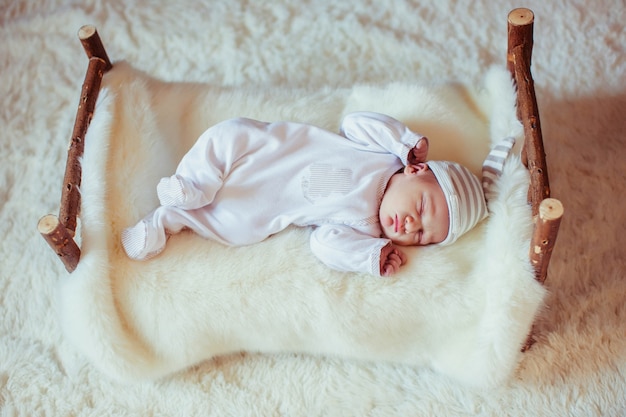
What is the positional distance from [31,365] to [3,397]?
0.27 feet

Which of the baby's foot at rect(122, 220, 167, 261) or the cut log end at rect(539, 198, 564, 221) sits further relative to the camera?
the baby's foot at rect(122, 220, 167, 261)

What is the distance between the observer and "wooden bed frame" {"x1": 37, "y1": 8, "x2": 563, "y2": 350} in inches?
44.7

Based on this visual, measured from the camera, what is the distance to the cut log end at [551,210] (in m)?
1.05

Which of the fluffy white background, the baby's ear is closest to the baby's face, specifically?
the baby's ear

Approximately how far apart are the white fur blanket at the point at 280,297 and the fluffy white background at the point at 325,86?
0.09 meters

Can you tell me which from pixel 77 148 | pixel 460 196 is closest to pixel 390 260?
pixel 460 196

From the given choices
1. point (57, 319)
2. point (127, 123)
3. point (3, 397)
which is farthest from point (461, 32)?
point (3, 397)

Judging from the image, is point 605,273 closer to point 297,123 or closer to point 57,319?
point 297,123

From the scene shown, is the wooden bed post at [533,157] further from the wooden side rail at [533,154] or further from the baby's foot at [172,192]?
the baby's foot at [172,192]

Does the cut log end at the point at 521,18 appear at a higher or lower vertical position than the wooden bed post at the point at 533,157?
higher

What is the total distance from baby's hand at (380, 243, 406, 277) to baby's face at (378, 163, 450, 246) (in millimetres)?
36

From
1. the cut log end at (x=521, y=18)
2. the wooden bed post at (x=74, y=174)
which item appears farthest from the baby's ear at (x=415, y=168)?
the wooden bed post at (x=74, y=174)

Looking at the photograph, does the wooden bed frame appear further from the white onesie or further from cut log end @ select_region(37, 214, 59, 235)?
the white onesie

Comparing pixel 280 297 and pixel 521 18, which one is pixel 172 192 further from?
pixel 521 18
